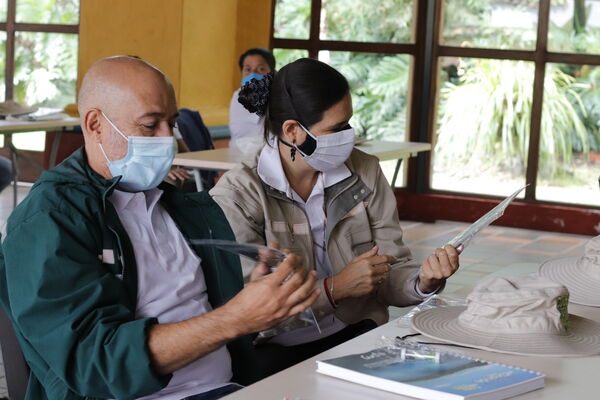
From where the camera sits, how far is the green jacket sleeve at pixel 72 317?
169cm

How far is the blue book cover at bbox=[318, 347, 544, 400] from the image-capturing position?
1463 millimetres

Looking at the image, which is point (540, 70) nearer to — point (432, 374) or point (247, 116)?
point (247, 116)

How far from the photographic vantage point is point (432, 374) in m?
1.53

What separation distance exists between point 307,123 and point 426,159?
558cm

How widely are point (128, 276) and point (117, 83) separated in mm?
403

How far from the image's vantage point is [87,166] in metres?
1.94

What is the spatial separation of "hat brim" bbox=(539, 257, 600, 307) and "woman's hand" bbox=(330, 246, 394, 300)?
409mm

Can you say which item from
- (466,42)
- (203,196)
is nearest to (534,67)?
(466,42)

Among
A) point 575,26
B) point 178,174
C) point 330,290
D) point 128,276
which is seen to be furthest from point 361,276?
point 575,26

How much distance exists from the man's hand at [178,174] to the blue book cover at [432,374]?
393 centimetres

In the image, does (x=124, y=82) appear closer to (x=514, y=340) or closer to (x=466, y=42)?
(x=514, y=340)

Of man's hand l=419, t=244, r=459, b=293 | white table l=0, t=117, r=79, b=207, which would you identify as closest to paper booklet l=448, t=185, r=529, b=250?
man's hand l=419, t=244, r=459, b=293

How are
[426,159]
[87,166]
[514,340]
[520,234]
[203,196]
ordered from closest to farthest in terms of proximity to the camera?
[514,340], [87,166], [203,196], [520,234], [426,159]

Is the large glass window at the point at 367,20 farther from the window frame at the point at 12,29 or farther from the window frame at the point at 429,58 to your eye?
the window frame at the point at 12,29
